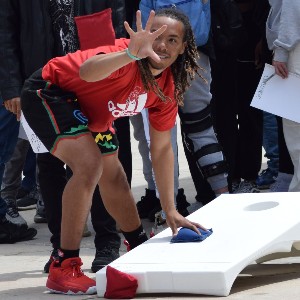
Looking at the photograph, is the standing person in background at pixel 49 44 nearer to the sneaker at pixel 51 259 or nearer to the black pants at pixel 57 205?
the black pants at pixel 57 205

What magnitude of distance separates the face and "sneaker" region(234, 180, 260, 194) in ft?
8.49

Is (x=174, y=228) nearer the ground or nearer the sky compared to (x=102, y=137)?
nearer the ground

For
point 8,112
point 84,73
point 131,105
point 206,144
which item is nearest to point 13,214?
point 8,112

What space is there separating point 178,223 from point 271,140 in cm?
312

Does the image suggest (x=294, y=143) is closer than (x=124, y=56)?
No

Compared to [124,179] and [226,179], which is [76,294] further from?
[226,179]

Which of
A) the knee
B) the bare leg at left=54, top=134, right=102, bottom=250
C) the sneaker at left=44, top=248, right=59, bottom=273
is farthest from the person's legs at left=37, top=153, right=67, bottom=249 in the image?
the knee

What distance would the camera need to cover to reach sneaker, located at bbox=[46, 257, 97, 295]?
5.17 metres

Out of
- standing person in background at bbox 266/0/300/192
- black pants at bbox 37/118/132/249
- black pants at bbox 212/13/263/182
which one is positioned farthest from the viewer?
black pants at bbox 212/13/263/182

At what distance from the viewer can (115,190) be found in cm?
548

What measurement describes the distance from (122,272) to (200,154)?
205 centimetres

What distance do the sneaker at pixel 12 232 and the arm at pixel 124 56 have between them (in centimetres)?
195

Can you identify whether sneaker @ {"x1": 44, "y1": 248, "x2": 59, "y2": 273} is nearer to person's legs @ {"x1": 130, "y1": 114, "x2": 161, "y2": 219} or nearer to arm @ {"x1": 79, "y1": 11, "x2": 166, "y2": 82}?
arm @ {"x1": 79, "y1": 11, "x2": 166, "y2": 82}

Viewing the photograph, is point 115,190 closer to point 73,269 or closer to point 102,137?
point 102,137
